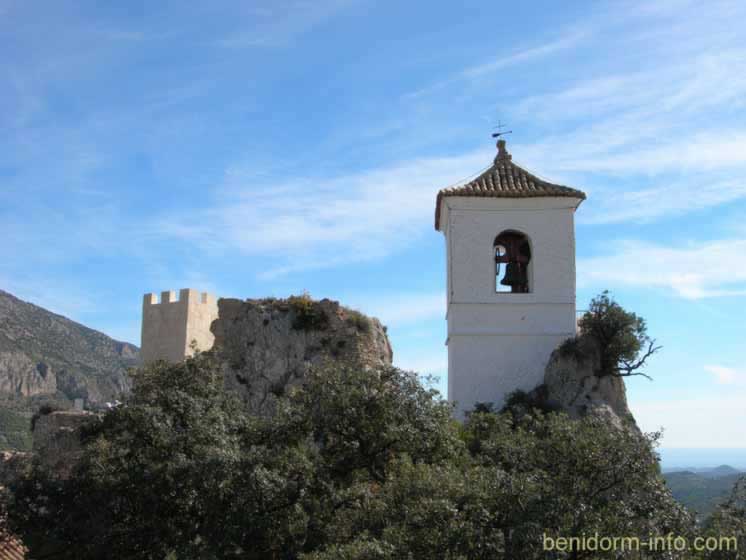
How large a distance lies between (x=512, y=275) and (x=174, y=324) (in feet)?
26.8

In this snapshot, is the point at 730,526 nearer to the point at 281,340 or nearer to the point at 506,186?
the point at 281,340

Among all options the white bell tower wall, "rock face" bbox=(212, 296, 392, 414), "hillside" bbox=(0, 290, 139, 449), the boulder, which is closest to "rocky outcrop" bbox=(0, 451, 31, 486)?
"rock face" bbox=(212, 296, 392, 414)

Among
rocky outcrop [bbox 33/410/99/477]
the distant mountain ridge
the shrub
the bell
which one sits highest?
the bell

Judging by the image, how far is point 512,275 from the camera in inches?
852

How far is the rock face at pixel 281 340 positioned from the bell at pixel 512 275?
462 centimetres

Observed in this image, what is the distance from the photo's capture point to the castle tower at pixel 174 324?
68.4 ft

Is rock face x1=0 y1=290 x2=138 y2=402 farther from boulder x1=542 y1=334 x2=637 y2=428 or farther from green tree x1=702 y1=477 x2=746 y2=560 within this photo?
green tree x1=702 y1=477 x2=746 y2=560

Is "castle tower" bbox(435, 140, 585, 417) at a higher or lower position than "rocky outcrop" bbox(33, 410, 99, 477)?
higher

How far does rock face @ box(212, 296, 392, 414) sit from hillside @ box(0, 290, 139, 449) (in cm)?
3326

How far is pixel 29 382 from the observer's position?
184ft

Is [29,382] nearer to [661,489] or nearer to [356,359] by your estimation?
[356,359]

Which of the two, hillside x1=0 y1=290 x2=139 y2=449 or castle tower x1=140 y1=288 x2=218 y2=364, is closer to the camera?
castle tower x1=140 y1=288 x2=218 y2=364

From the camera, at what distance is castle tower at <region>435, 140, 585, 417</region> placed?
20.5 meters

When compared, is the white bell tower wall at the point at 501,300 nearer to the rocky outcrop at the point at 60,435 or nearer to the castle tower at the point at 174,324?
the castle tower at the point at 174,324
